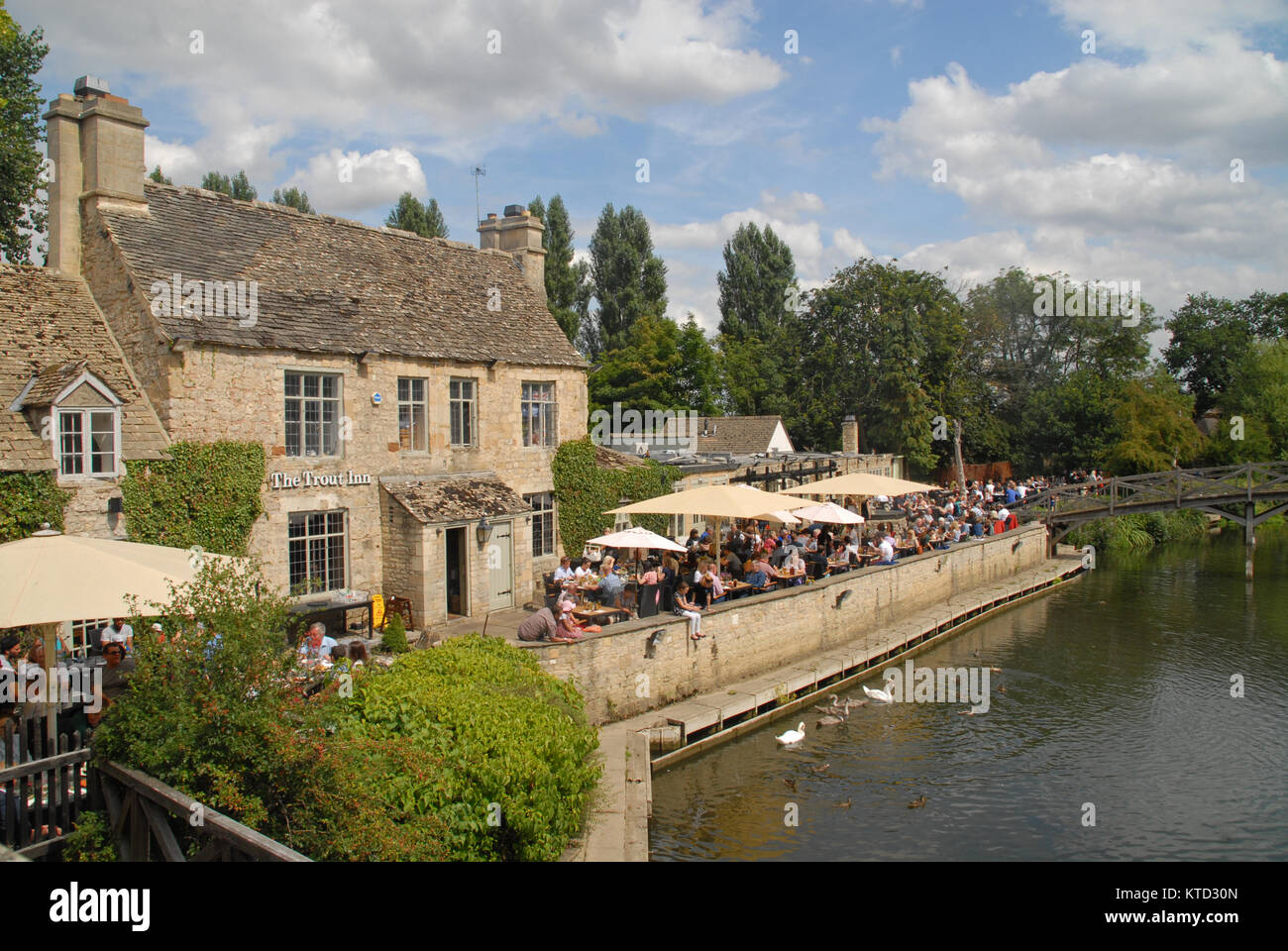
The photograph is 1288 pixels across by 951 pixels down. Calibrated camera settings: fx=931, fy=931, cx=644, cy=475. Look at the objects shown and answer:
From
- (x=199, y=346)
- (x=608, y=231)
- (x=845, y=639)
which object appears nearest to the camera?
(x=199, y=346)

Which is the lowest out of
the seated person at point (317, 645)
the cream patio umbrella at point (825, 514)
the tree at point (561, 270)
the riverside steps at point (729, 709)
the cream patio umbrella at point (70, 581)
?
the riverside steps at point (729, 709)

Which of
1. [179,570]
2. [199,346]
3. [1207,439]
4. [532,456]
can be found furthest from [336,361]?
[1207,439]

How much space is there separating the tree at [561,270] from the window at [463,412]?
27.4m

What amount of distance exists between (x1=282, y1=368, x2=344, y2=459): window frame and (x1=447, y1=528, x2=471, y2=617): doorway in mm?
2751

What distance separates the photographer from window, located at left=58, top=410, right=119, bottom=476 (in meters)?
13.6

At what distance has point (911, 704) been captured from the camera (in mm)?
17016

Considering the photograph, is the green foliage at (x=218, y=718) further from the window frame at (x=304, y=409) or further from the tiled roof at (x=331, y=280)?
the window frame at (x=304, y=409)

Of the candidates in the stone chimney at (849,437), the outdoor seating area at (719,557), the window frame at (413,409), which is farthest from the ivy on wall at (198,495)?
the stone chimney at (849,437)

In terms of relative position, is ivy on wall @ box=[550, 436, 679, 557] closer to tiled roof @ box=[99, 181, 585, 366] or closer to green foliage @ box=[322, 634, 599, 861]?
tiled roof @ box=[99, 181, 585, 366]

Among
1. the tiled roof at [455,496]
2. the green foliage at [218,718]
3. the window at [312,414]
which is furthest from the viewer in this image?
the tiled roof at [455,496]

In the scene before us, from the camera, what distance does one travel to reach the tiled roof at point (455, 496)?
17.5 meters

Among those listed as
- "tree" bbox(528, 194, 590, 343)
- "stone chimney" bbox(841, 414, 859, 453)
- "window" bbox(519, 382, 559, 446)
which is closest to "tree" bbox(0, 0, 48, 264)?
"window" bbox(519, 382, 559, 446)

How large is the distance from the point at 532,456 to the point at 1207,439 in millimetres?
38683
